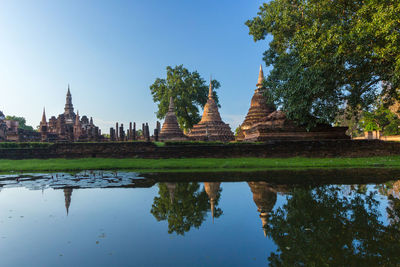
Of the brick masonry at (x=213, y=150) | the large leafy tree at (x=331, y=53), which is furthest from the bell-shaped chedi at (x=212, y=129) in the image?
the brick masonry at (x=213, y=150)

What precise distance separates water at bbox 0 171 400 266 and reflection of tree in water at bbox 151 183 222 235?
15 mm

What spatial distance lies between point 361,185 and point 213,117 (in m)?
23.5

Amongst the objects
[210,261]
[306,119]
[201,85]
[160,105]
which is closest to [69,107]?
[160,105]

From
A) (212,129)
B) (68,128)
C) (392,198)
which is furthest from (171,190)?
(212,129)

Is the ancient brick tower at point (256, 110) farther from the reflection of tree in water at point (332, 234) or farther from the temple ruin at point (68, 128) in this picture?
the reflection of tree in water at point (332, 234)

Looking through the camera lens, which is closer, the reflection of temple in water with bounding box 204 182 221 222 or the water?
the water

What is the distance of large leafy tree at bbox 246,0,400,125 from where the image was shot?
10.1m

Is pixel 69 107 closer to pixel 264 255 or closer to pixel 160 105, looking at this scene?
pixel 160 105

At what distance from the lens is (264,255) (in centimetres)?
260

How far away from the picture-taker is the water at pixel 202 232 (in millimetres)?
2531

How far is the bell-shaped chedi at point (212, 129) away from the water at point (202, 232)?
21.8 meters

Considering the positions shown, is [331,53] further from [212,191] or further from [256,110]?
[256,110]

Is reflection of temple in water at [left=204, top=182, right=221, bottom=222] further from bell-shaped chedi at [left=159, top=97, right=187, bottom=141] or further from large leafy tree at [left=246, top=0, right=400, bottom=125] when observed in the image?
bell-shaped chedi at [left=159, top=97, right=187, bottom=141]

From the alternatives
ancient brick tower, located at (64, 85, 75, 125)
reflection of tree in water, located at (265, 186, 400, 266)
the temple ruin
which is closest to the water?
reflection of tree in water, located at (265, 186, 400, 266)
